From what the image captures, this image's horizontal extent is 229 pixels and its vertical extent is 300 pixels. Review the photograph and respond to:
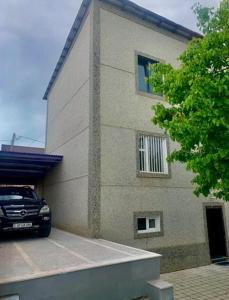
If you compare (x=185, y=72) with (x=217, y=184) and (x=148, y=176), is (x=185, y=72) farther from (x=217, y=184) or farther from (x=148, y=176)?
(x=148, y=176)

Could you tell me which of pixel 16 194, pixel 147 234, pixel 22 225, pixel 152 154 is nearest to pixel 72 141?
pixel 16 194

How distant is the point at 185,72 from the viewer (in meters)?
6.11

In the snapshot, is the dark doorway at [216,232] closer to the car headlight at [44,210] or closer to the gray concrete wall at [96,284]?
the gray concrete wall at [96,284]

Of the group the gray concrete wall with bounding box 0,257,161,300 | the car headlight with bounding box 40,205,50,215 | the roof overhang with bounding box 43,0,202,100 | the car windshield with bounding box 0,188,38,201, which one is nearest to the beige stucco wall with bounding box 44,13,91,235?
the roof overhang with bounding box 43,0,202,100

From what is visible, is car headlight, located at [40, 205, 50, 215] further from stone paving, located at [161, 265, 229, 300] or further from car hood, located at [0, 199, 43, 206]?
stone paving, located at [161, 265, 229, 300]

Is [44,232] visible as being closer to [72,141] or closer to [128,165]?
[128,165]

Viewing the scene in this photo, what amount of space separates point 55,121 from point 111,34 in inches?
233

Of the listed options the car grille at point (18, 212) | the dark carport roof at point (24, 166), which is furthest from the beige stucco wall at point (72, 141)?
the car grille at point (18, 212)

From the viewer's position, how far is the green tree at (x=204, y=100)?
536cm

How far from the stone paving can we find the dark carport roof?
6.91 metres

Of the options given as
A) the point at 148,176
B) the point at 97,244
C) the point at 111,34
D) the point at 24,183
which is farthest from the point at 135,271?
the point at 24,183

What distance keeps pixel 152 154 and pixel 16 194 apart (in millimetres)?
5445

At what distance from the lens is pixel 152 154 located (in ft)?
31.6

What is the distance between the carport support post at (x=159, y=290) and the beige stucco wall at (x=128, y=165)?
306 centimetres
